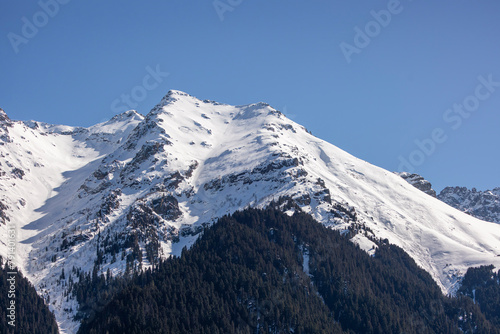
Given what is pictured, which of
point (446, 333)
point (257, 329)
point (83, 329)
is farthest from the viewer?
point (446, 333)

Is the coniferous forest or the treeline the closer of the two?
the coniferous forest

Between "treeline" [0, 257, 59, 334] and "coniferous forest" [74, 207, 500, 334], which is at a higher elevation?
"coniferous forest" [74, 207, 500, 334]

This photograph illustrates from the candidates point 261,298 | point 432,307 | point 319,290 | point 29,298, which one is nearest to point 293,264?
point 319,290

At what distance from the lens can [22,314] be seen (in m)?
191

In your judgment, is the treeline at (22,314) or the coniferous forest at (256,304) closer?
the coniferous forest at (256,304)

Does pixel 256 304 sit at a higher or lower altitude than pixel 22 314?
higher

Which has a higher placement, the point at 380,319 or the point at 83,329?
the point at 380,319

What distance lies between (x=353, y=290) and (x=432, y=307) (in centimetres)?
3121

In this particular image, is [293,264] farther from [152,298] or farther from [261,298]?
[152,298]

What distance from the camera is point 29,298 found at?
7864 inches

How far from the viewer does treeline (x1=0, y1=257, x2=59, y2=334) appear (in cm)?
18075

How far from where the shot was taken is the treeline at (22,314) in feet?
593

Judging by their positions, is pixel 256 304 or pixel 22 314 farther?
pixel 22 314

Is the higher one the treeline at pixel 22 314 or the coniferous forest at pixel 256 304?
the coniferous forest at pixel 256 304
